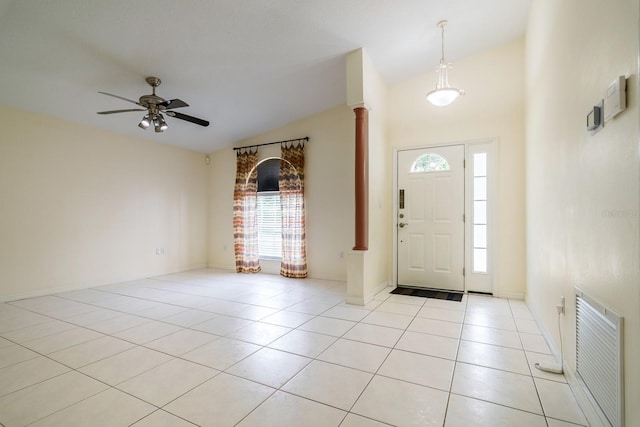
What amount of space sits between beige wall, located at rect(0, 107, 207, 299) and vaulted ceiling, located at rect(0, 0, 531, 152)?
48cm

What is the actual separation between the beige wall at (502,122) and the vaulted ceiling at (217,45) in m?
0.25

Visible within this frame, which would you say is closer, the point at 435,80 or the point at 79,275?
the point at 435,80

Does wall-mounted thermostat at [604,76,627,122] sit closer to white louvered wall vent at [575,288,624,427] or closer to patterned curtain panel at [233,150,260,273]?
white louvered wall vent at [575,288,624,427]

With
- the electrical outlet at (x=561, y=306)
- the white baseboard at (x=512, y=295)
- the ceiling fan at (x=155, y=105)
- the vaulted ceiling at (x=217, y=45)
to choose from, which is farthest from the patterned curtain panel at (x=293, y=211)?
the electrical outlet at (x=561, y=306)

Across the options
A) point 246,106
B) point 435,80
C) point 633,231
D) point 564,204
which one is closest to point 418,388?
point 633,231

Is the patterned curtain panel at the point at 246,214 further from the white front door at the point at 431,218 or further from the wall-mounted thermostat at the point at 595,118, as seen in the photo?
the wall-mounted thermostat at the point at 595,118

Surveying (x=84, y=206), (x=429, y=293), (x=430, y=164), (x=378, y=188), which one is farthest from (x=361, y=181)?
(x=84, y=206)

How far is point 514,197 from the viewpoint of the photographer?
412cm

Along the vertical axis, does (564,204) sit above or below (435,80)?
below

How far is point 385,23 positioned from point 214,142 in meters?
4.22

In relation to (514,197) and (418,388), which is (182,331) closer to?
(418,388)

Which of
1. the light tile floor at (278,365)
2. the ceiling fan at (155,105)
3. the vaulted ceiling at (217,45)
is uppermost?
the vaulted ceiling at (217,45)

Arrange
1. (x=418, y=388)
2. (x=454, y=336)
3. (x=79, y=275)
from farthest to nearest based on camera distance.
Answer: (x=79, y=275), (x=454, y=336), (x=418, y=388)

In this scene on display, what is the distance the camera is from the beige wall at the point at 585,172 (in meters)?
1.26
